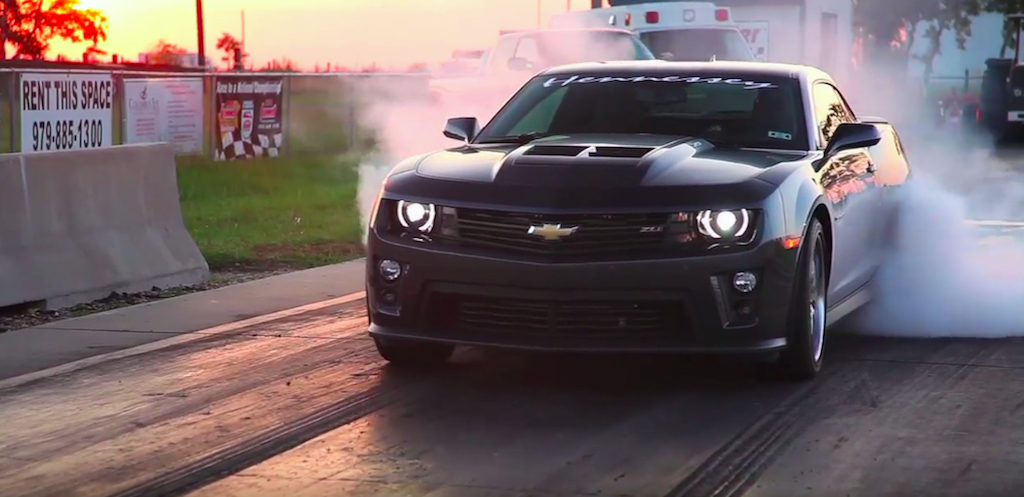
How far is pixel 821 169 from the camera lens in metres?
7.69

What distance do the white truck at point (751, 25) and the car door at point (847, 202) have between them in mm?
16174

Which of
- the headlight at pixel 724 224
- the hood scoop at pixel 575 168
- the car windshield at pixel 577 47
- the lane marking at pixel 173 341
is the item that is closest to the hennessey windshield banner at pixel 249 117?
the car windshield at pixel 577 47

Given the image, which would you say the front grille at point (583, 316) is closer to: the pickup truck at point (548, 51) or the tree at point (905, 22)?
the pickup truck at point (548, 51)

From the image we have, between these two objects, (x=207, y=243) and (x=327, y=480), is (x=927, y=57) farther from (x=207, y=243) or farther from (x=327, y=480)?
(x=327, y=480)

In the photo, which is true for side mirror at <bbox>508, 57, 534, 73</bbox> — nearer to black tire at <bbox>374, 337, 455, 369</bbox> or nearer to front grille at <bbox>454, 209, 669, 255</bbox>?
black tire at <bbox>374, 337, 455, 369</bbox>

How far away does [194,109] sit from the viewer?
21.7 meters

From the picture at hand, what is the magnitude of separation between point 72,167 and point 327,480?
5.23m

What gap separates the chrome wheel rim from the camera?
24.2 ft

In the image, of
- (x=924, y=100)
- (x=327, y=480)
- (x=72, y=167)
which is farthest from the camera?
(x=924, y=100)

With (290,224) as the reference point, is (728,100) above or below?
above

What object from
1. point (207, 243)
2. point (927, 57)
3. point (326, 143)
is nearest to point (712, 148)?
point (207, 243)

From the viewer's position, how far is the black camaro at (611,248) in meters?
6.80

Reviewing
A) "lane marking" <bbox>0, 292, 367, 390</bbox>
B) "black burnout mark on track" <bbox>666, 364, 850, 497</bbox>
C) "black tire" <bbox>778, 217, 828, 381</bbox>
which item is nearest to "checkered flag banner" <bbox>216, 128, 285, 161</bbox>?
"lane marking" <bbox>0, 292, 367, 390</bbox>

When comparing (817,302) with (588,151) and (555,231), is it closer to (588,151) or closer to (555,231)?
(588,151)
